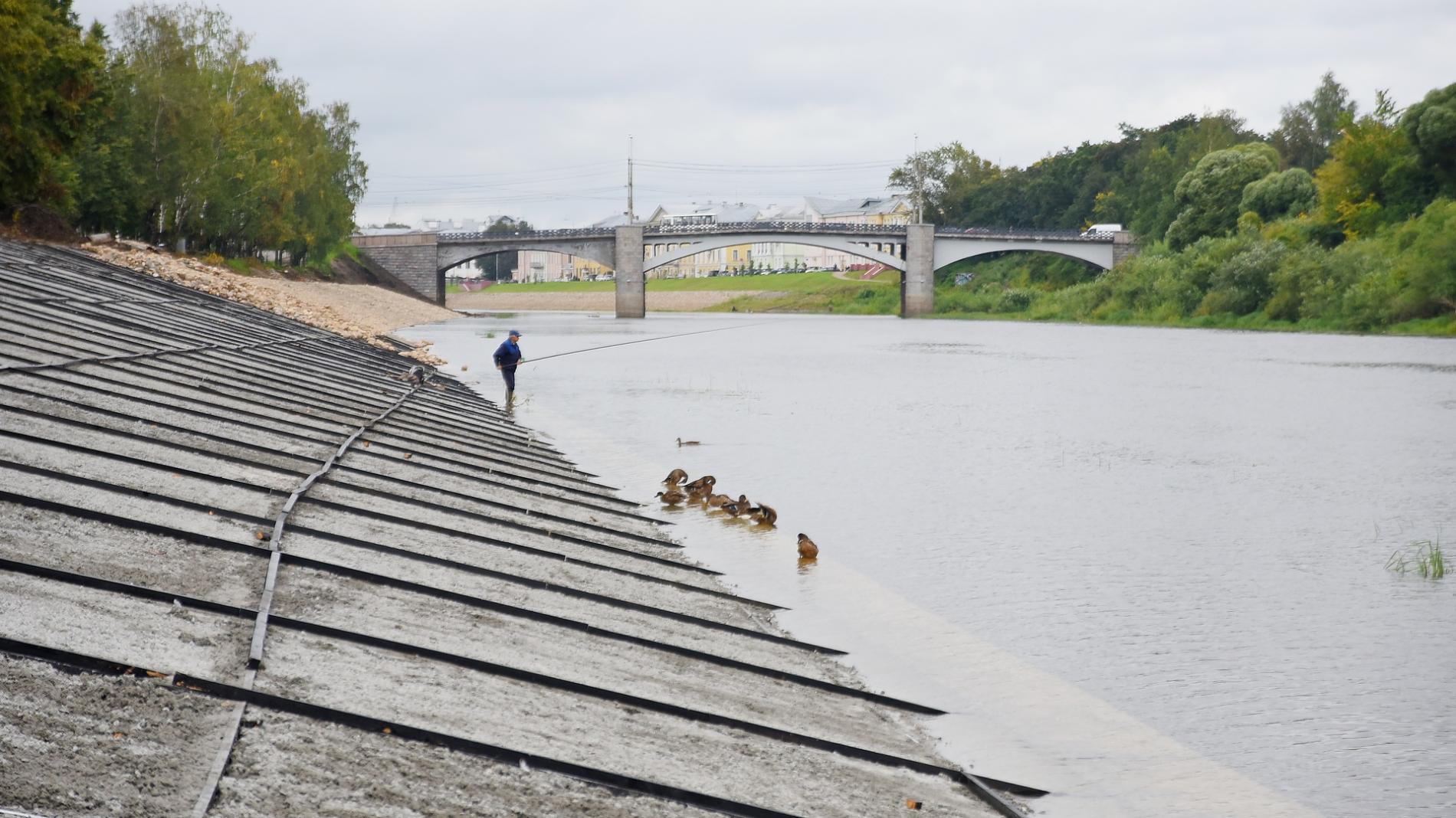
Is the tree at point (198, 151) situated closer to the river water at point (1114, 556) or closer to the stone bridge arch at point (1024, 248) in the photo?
the river water at point (1114, 556)

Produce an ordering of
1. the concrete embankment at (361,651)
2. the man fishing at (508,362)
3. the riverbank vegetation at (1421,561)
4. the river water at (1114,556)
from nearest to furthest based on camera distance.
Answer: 1. the concrete embankment at (361,651)
2. the river water at (1114,556)
3. the riverbank vegetation at (1421,561)
4. the man fishing at (508,362)

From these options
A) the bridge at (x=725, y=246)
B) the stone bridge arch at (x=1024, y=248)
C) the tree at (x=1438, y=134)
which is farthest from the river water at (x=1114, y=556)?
the bridge at (x=725, y=246)

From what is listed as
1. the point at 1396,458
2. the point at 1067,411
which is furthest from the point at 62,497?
the point at 1067,411

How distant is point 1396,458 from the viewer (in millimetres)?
28594

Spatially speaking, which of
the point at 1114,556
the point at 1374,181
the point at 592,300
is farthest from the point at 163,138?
the point at 592,300

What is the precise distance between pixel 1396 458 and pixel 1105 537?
37.6 ft

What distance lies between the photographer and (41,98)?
46.9 meters

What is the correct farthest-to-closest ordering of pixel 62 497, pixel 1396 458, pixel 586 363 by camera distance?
pixel 586 363
pixel 1396 458
pixel 62 497

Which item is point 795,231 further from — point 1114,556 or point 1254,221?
point 1114,556

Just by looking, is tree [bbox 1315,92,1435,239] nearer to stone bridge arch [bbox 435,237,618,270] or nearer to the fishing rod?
the fishing rod

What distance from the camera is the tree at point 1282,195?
324 ft

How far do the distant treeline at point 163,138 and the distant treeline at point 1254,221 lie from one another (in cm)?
5446

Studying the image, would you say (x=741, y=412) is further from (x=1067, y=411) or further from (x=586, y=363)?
(x=586, y=363)

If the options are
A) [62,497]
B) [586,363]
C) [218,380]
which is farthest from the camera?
[586,363]
